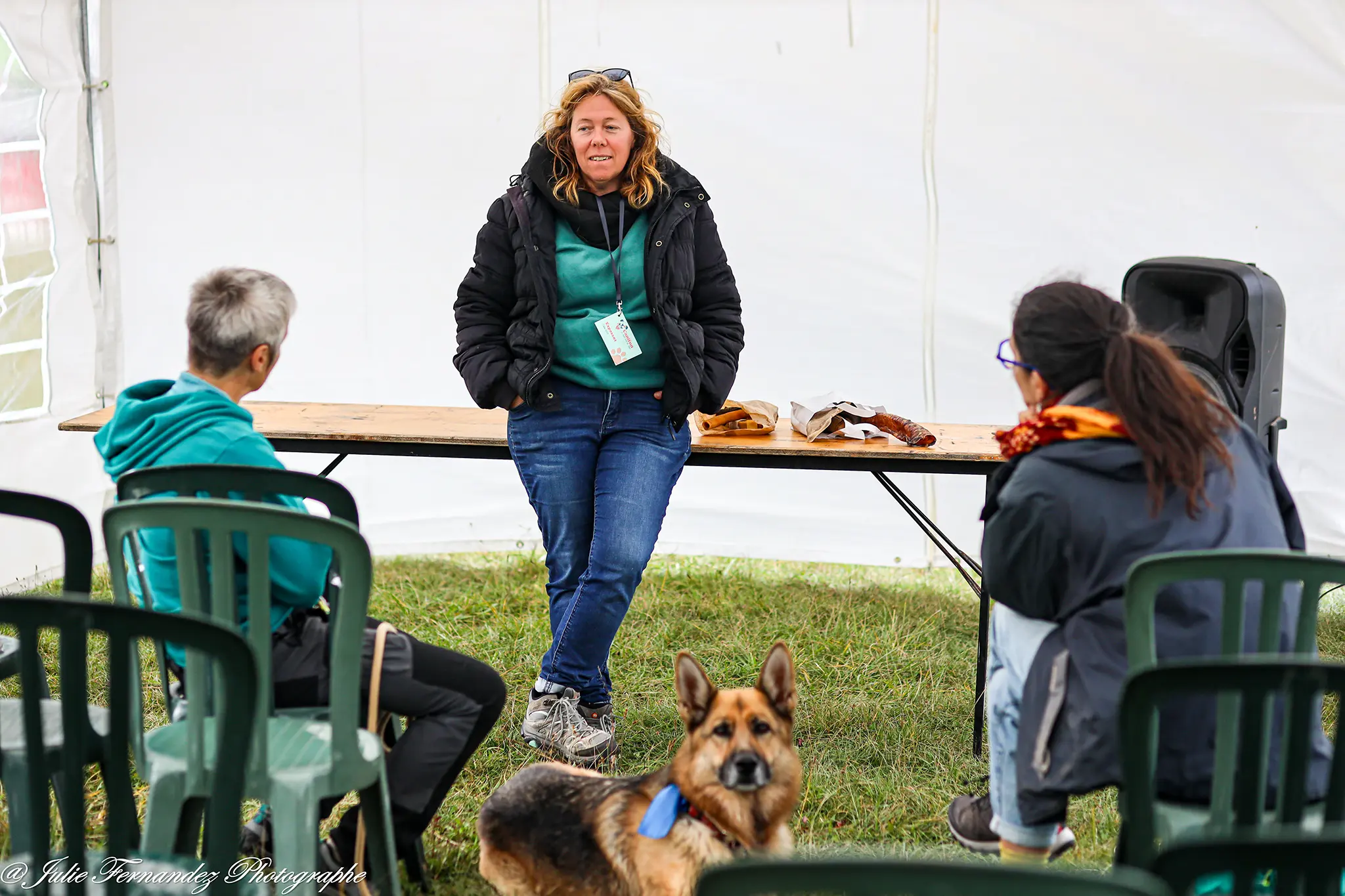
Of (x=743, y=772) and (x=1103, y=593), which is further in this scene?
(x=743, y=772)

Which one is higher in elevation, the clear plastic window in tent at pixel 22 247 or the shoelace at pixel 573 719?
the clear plastic window in tent at pixel 22 247

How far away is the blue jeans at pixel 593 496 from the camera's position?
314 cm

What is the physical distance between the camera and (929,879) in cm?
96

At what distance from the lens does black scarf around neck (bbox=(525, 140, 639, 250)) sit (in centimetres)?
313

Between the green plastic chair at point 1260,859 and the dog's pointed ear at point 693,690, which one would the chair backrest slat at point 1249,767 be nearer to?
the green plastic chair at point 1260,859

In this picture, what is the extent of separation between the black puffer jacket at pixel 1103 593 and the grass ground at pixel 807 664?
0.86m

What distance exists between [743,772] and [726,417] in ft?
5.33

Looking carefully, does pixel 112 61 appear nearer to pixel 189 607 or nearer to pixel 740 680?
pixel 740 680

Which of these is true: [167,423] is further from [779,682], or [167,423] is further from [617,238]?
[617,238]

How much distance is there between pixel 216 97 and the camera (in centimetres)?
516

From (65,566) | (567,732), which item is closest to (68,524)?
(65,566)

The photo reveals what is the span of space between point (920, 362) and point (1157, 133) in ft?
4.15

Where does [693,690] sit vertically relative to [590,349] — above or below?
below

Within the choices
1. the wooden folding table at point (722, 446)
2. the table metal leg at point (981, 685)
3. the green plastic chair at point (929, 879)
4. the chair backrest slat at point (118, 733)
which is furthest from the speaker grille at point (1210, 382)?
the chair backrest slat at point (118, 733)
